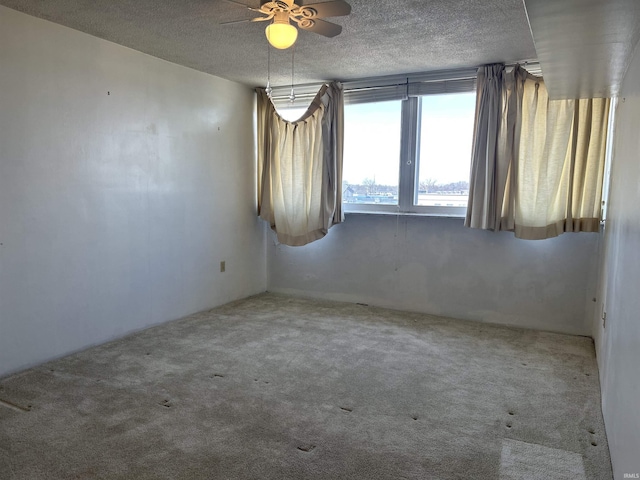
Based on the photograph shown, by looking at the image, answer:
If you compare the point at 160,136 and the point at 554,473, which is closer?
the point at 554,473

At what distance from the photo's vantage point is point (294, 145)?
4.50m

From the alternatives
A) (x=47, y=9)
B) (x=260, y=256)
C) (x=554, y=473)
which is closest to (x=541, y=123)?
(x=554, y=473)

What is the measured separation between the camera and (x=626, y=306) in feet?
6.14

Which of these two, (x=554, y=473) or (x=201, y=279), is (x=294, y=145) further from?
(x=554, y=473)

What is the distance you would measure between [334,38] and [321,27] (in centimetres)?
64

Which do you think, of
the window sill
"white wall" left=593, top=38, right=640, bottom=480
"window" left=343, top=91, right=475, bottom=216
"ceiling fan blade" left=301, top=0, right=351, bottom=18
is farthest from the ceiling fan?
the window sill

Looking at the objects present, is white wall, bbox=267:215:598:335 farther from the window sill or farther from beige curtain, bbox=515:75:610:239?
beige curtain, bbox=515:75:610:239

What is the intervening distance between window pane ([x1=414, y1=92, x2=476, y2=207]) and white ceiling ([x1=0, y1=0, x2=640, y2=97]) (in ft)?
1.24

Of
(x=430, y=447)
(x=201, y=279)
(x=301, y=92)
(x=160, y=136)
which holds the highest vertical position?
(x=301, y=92)

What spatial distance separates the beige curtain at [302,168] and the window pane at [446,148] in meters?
0.83

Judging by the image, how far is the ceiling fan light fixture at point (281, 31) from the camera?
2.21m

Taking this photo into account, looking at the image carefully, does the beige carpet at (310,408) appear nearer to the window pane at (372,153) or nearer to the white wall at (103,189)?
the white wall at (103,189)

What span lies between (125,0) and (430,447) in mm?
2898

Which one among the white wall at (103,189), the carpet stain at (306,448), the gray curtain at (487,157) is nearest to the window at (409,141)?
the gray curtain at (487,157)
